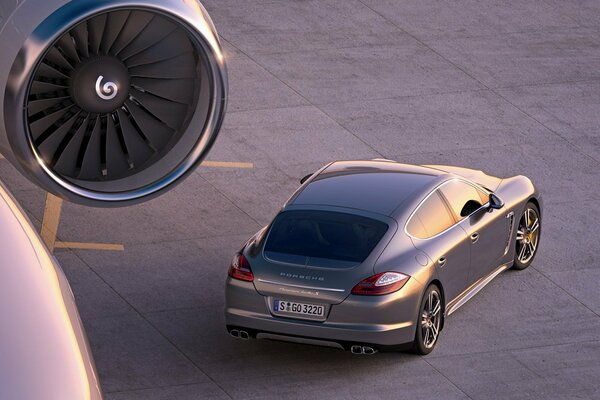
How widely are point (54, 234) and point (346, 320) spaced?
408 centimetres

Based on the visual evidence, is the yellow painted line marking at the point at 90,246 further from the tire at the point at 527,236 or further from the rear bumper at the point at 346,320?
the tire at the point at 527,236

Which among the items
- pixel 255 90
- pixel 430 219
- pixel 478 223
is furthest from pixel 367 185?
pixel 255 90

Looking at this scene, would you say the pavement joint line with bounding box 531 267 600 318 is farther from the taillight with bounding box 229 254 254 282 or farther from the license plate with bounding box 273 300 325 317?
the taillight with bounding box 229 254 254 282

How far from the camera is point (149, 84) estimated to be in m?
8.13

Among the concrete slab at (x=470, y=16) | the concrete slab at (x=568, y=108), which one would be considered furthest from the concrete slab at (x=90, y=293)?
the concrete slab at (x=470, y=16)

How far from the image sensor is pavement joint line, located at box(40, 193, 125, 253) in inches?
512

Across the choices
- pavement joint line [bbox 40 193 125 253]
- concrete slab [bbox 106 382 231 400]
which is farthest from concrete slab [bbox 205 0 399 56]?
concrete slab [bbox 106 382 231 400]

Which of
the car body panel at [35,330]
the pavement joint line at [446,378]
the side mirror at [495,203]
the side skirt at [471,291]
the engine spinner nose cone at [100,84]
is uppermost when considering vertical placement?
the engine spinner nose cone at [100,84]

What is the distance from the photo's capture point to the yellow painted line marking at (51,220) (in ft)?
43.0

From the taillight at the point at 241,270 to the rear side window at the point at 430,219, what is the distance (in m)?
1.46

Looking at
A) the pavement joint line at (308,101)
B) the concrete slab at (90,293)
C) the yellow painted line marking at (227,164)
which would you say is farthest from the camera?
the pavement joint line at (308,101)

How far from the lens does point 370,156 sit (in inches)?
603

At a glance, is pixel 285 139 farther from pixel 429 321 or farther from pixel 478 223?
pixel 429 321

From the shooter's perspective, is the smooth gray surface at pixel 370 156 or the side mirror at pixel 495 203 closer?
the smooth gray surface at pixel 370 156
